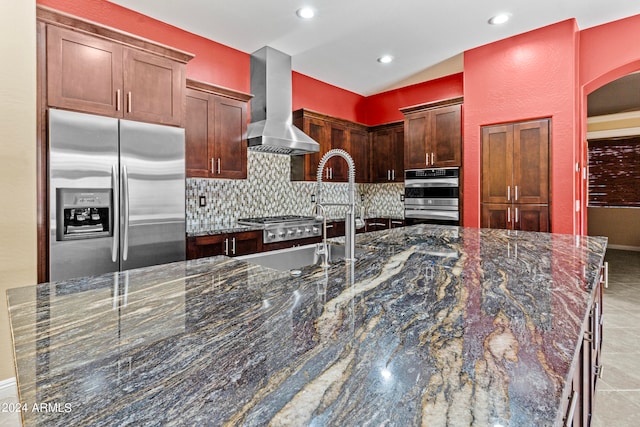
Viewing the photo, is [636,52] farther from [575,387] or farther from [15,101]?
[15,101]

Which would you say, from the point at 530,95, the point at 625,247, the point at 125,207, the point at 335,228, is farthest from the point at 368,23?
the point at 625,247

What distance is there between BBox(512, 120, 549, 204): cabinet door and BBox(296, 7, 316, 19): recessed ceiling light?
2455 mm

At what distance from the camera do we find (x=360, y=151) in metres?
5.26

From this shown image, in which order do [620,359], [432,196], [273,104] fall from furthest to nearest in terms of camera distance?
[432,196] < [273,104] < [620,359]

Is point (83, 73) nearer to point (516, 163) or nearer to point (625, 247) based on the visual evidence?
point (516, 163)

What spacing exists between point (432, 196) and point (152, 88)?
3.35 meters

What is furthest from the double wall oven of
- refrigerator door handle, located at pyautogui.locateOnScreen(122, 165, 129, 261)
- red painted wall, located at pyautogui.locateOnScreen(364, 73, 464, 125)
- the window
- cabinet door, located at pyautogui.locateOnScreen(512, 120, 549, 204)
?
the window

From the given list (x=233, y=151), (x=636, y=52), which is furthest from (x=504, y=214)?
(x=233, y=151)

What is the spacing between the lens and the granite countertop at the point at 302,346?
1.73 feet

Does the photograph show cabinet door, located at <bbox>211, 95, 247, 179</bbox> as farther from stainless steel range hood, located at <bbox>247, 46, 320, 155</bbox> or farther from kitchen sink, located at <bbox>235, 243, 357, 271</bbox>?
kitchen sink, located at <bbox>235, 243, 357, 271</bbox>

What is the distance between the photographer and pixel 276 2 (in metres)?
3.04

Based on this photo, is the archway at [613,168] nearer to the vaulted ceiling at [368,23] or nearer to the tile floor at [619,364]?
the tile floor at [619,364]

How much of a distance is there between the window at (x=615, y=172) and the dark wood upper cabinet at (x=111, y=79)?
8.01 m

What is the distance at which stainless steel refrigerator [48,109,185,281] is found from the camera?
7.43ft
